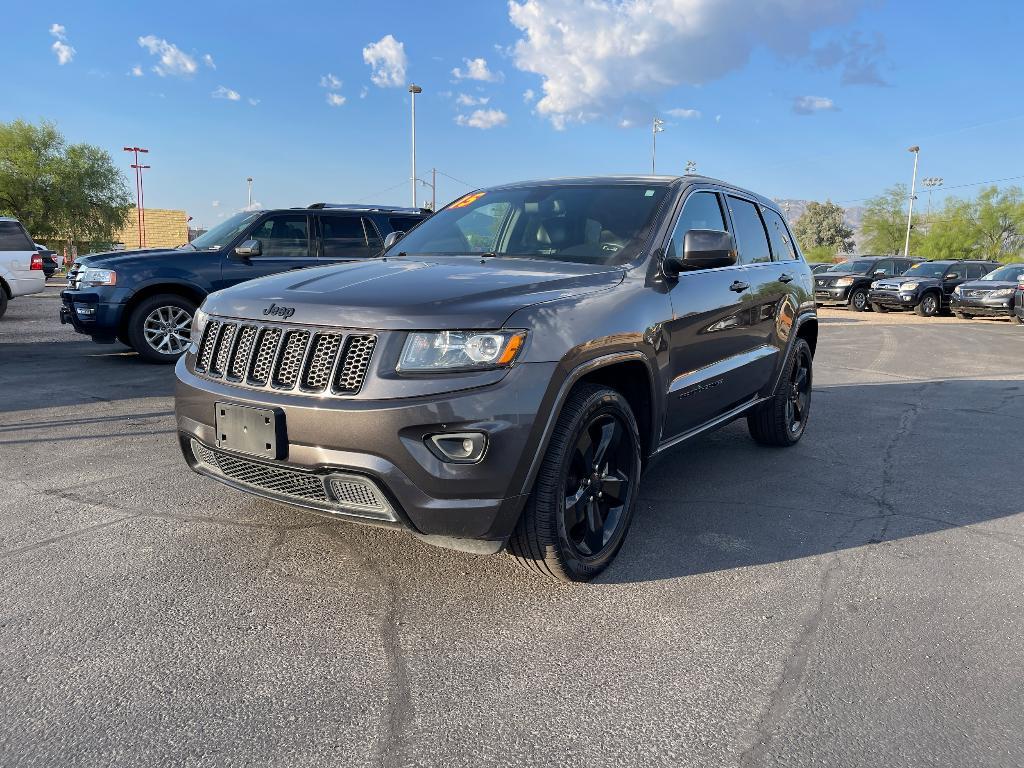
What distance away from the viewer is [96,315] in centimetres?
864

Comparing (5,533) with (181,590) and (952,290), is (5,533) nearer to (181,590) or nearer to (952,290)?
(181,590)

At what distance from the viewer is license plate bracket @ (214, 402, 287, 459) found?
289 centimetres

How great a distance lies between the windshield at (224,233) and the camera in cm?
912

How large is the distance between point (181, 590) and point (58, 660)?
581 millimetres

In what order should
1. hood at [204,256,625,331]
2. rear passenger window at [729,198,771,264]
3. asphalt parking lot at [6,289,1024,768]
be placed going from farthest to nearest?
rear passenger window at [729,198,771,264] < hood at [204,256,625,331] < asphalt parking lot at [6,289,1024,768]

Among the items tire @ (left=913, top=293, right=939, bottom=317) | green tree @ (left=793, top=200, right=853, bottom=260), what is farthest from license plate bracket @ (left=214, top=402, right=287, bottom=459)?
green tree @ (left=793, top=200, right=853, bottom=260)

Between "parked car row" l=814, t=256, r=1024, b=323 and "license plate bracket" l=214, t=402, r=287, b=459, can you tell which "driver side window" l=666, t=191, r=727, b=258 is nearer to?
"license plate bracket" l=214, t=402, r=287, b=459

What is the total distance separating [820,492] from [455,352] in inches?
117

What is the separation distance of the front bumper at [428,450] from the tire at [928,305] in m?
22.9

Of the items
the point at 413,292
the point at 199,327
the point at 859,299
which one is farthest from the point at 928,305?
the point at 199,327

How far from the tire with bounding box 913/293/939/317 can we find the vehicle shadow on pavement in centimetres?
1700

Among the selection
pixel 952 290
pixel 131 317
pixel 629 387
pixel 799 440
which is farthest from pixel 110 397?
pixel 952 290

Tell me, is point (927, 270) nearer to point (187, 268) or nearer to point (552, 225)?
point (187, 268)

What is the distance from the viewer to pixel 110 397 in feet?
23.2
